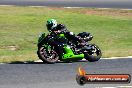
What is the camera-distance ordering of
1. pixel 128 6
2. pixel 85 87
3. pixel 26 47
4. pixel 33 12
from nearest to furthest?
pixel 85 87
pixel 26 47
pixel 33 12
pixel 128 6

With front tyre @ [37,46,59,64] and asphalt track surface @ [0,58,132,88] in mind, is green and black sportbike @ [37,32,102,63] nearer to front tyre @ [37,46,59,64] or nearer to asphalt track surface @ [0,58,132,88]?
front tyre @ [37,46,59,64]

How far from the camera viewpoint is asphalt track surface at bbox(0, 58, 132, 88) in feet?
46.7

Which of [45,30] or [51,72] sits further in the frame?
[45,30]

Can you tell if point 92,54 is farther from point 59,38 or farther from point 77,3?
point 77,3

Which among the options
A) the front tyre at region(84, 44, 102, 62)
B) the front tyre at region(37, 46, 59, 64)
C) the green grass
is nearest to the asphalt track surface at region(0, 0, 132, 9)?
the green grass

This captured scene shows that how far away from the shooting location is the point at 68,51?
18.4 metres

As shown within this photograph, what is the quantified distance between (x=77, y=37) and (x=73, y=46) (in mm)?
343

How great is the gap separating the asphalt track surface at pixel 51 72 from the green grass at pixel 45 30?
68.1 inches

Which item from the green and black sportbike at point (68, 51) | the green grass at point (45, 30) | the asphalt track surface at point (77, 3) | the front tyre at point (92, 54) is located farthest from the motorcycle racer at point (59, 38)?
the asphalt track surface at point (77, 3)

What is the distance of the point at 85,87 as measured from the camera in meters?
13.8

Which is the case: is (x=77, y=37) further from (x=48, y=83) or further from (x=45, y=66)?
(x=48, y=83)

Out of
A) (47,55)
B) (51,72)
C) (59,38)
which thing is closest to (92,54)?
(59,38)

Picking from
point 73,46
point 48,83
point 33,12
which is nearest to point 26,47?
point 73,46

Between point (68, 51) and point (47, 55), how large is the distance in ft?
2.76
